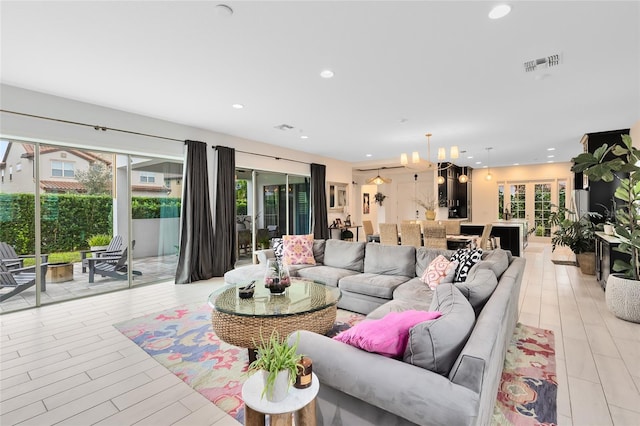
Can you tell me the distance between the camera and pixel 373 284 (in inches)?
144

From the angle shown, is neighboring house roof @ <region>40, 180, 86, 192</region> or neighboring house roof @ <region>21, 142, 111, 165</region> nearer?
neighboring house roof @ <region>21, 142, 111, 165</region>

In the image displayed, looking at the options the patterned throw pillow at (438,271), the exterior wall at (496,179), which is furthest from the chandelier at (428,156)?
the exterior wall at (496,179)

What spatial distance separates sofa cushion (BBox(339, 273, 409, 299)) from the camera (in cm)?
353

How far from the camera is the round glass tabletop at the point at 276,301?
2.61m

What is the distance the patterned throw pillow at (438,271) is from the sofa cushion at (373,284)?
34 centimetres

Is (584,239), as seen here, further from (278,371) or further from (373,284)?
(278,371)

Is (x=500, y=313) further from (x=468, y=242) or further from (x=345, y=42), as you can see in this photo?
(x=468, y=242)

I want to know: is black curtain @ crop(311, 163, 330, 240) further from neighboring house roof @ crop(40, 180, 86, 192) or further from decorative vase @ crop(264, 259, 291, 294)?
decorative vase @ crop(264, 259, 291, 294)

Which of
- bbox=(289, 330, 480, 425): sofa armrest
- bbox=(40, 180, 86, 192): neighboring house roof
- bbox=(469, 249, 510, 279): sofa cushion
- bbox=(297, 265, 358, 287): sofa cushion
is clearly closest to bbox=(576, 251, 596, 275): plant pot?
bbox=(469, 249, 510, 279): sofa cushion

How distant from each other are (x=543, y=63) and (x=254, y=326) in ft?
Answer: 12.6

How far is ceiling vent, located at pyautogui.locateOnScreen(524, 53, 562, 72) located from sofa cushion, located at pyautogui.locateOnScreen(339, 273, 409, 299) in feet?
8.87

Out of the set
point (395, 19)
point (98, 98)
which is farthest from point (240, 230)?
point (395, 19)

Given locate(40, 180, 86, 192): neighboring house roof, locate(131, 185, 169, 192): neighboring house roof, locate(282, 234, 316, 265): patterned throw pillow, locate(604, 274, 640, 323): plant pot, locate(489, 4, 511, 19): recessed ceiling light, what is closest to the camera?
locate(489, 4, 511, 19): recessed ceiling light

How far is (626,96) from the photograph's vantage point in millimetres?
4059
